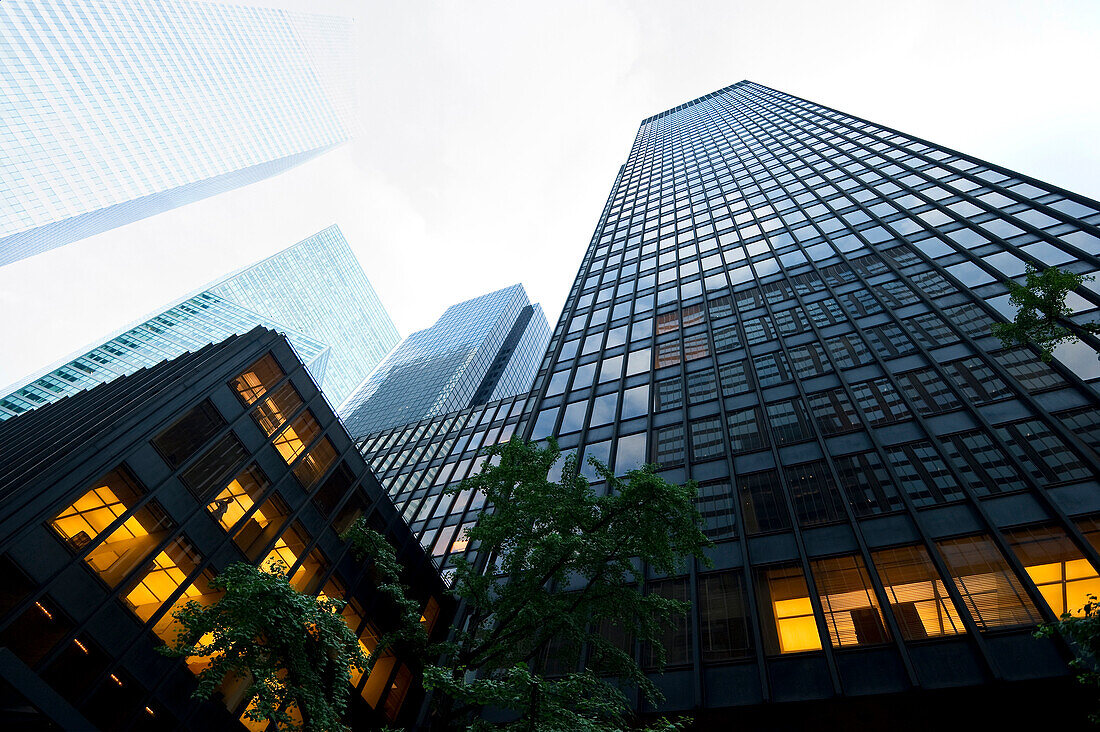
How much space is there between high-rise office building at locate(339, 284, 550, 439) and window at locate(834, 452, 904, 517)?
273 ft

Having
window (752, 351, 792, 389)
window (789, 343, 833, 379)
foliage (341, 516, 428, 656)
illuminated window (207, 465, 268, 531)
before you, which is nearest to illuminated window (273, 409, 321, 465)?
illuminated window (207, 465, 268, 531)

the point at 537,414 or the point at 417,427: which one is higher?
the point at 537,414

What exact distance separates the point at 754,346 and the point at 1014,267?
11004mm

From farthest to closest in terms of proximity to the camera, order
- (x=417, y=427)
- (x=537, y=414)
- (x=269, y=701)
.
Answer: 1. (x=417, y=427)
2. (x=537, y=414)
3. (x=269, y=701)

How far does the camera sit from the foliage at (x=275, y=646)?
32.3 feet

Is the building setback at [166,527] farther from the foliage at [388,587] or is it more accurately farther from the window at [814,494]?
the window at [814,494]

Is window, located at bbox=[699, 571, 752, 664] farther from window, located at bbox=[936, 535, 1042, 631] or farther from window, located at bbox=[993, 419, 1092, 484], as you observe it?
window, located at bbox=[993, 419, 1092, 484]

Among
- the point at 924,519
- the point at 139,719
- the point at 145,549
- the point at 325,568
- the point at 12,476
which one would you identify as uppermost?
the point at 12,476

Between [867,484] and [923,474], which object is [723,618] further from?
[923,474]

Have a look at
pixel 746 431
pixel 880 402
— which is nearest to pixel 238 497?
pixel 746 431

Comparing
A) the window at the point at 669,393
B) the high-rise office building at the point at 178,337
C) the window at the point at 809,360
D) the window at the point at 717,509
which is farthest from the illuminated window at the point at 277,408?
the high-rise office building at the point at 178,337

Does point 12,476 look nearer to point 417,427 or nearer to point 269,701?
point 269,701

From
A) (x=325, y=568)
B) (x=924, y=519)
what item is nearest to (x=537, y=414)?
(x=325, y=568)

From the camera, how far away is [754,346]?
26641 millimetres
